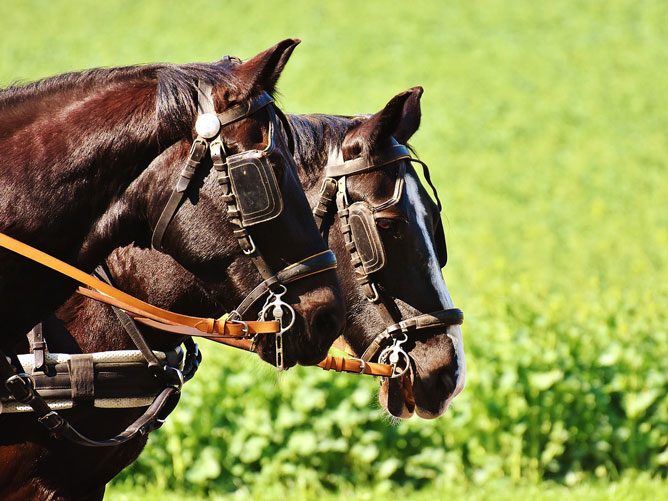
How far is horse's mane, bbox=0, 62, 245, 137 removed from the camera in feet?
8.36

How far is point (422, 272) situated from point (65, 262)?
1566mm

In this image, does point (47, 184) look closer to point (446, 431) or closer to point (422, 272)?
point (422, 272)

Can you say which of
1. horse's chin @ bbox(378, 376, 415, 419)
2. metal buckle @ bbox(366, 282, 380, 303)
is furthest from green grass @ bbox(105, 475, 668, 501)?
metal buckle @ bbox(366, 282, 380, 303)

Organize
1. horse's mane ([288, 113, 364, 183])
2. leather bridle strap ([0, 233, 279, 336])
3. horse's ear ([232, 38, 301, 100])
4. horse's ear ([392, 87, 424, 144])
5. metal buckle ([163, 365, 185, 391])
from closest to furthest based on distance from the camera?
leather bridle strap ([0, 233, 279, 336]), horse's ear ([232, 38, 301, 100]), metal buckle ([163, 365, 185, 391]), horse's mane ([288, 113, 364, 183]), horse's ear ([392, 87, 424, 144])

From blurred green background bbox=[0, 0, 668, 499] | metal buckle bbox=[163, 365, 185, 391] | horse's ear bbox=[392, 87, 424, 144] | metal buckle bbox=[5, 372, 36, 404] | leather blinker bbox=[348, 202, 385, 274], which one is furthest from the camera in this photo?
blurred green background bbox=[0, 0, 668, 499]

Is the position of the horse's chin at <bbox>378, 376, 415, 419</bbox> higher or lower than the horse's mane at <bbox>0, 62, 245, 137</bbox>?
lower

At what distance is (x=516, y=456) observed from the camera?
5.78 metres

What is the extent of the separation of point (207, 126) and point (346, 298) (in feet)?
4.49

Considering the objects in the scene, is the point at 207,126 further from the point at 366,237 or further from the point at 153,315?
the point at 366,237

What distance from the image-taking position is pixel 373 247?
354 cm

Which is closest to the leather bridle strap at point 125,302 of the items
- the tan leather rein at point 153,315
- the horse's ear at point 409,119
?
the tan leather rein at point 153,315

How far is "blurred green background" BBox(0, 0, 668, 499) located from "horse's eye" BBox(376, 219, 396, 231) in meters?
0.78

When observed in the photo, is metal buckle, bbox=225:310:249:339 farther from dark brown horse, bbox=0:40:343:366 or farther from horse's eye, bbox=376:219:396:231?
horse's eye, bbox=376:219:396:231

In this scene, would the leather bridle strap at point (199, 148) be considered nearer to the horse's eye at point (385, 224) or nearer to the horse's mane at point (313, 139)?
the horse's eye at point (385, 224)
